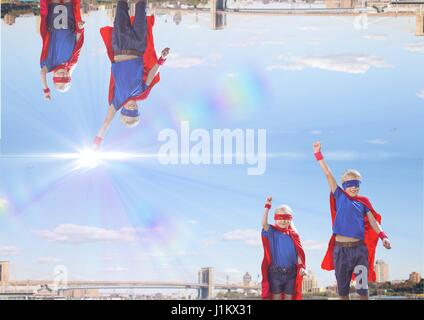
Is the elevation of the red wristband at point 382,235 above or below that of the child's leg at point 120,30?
below

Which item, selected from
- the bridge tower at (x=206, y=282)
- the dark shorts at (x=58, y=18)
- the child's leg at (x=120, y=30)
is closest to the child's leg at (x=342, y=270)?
the bridge tower at (x=206, y=282)

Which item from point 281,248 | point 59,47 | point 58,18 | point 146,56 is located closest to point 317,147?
point 281,248

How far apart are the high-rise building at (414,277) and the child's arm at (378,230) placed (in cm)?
44

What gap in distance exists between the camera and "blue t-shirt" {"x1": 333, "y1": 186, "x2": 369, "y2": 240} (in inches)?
287

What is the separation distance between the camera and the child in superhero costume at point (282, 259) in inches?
290

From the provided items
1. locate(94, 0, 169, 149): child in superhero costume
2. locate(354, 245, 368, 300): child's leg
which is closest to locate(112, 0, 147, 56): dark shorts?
locate(94, 0, 169, 149): child in superhero costume

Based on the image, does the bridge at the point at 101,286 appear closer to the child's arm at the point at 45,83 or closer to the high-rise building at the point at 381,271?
the high-rise building at the point at 381,271

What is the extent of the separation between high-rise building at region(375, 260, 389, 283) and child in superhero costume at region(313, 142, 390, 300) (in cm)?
7

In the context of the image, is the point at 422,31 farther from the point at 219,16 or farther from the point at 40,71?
the point at 40,71

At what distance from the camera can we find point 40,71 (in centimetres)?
771

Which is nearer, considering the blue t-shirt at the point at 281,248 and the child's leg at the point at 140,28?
the blue t-shirt at the point at 281,248
